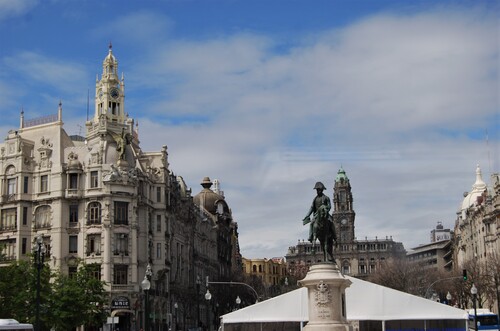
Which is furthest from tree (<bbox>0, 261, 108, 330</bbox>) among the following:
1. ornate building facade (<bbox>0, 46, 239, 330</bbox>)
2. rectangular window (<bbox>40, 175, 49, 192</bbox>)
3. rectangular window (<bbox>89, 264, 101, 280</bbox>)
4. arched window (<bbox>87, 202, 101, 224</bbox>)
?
rectangular window (<bbox>40, 175, 49, 192</bbox>)

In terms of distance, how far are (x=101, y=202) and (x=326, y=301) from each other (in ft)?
175

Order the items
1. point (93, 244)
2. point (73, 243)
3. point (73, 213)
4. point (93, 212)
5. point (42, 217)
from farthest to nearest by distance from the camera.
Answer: point (42, 217) < point (73, 213) < point (73, 243) < point (93, 212) < point (93, 244)

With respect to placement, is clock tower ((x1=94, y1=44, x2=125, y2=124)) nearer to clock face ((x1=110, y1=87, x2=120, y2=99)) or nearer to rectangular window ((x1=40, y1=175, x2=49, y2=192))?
clock face ((x1=110, y1=87, x2=120, y2=99))

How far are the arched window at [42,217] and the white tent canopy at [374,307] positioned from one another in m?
44.4

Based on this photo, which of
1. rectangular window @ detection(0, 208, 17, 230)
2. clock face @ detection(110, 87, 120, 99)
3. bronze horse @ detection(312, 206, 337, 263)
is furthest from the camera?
clock face @ detection(110, 87, 120, 99)

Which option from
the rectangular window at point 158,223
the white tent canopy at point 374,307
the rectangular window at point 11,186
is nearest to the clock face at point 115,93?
the rectangular window at point 158,223

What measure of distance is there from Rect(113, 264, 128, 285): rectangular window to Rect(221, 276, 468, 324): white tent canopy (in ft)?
126

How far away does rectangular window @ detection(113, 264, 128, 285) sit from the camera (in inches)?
3258

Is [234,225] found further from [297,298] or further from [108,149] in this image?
[297,298]

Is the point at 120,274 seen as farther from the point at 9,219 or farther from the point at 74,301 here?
the point at 74,301

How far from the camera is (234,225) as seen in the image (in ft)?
528

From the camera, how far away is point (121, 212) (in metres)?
84.5

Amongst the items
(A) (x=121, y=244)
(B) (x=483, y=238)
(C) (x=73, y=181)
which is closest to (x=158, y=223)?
(A) (x=121, y=244)

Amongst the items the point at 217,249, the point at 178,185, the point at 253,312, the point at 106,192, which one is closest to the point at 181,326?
the point at 178,185
